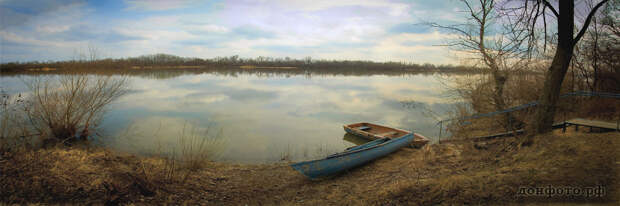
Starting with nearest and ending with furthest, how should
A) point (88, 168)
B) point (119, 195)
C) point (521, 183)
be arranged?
point (521, 183) < point (119, 195) < point (88, 168)

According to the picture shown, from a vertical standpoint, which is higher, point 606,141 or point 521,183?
point 606,141

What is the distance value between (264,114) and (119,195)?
11.7m

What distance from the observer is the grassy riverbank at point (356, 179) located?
4.41 metres

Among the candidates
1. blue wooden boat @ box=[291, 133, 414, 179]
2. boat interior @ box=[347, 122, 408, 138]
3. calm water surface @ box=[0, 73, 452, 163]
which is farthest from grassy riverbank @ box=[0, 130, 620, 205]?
boat interior @ box=[347, 122, 408, 138]

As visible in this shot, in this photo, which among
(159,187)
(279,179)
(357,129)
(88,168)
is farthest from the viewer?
(357,129)

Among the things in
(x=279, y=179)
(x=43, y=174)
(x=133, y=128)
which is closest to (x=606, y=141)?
(x=279, y=179)

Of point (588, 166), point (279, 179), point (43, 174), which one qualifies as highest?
point (588, 166)

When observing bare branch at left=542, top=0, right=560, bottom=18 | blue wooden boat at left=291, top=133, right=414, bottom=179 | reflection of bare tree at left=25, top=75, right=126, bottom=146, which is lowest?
blue wooden boat at left=291, top=133, right=414, bottom=179

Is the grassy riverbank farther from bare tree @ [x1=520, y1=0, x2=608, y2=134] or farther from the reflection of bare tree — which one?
the reflection of bare tree

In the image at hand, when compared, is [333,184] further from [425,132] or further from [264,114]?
[264,114]

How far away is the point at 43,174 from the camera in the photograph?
18.0 feet

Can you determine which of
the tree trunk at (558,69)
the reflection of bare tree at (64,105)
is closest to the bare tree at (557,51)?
the tree trunk at (558,69)

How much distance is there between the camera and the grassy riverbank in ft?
14.5

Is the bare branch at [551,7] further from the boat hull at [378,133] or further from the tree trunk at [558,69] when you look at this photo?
the boat hull at [378,133]
